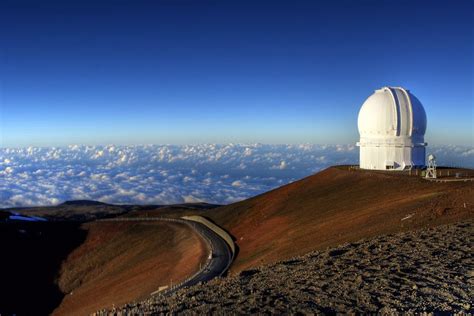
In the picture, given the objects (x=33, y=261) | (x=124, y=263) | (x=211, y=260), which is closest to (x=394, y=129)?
(x=211, y=260)

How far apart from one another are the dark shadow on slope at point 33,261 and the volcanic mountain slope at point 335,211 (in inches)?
649

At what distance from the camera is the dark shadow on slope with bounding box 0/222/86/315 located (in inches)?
1436

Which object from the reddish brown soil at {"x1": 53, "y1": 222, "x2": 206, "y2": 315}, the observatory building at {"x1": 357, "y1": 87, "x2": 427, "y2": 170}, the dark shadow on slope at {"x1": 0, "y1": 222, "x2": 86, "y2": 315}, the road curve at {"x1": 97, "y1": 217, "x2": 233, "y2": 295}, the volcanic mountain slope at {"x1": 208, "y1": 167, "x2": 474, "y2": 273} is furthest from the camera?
the observatory building at {"x1": 357, "y1": 87, "x2": 427, "y2": 170}

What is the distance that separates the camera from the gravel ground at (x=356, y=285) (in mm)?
9312

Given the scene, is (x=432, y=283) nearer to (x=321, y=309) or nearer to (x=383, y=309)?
(x=383, y=309)

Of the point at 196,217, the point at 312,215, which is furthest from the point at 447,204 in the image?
the point at 196,217

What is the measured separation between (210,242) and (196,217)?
13.6 m

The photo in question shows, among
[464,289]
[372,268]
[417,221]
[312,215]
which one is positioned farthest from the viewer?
[312,215]

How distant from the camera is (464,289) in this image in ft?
32.7

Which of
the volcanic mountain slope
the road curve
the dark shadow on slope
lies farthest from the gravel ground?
the dark shadow on slope

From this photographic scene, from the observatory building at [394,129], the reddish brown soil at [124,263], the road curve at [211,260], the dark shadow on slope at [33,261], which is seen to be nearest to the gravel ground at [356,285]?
the road curve at [211,260]

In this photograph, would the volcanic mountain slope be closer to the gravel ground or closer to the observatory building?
the observatory building

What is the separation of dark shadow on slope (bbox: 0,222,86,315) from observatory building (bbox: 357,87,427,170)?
102ft

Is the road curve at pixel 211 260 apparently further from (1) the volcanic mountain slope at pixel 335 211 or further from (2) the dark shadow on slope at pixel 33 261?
(2) the dark shadow on slope at pixel 33 261
